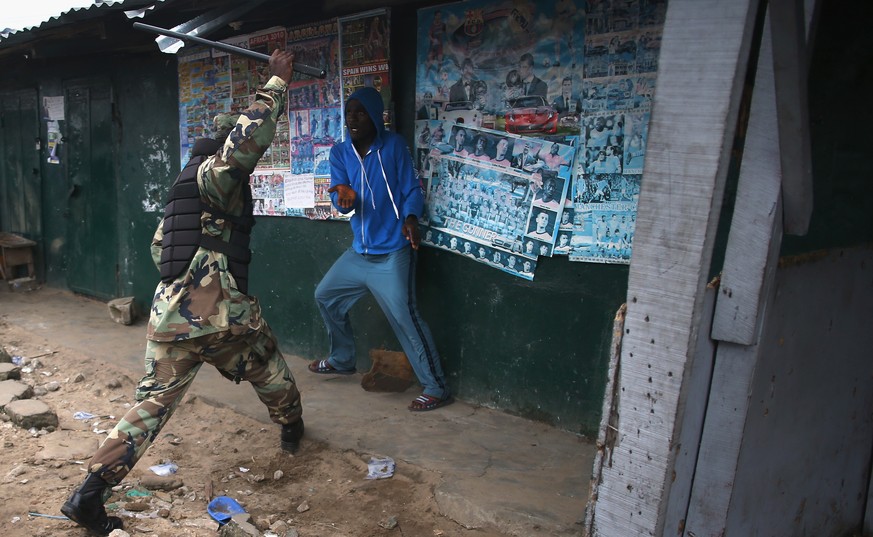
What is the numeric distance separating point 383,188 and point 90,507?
2489mm

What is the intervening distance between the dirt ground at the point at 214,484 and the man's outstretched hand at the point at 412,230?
1350 millimetres

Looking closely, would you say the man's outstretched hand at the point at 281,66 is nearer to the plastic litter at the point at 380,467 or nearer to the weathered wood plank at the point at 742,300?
the plastic litter at the point at 380,467

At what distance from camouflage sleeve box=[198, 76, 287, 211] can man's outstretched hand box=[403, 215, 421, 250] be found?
1.33 m

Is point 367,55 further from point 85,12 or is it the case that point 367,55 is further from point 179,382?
point 179,382

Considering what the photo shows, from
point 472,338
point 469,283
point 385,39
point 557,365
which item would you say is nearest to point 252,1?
point 385,39

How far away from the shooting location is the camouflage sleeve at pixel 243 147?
326cm

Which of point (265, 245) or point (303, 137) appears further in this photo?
point (265, 245)

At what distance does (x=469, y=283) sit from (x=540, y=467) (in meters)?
1.32

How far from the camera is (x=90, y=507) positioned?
3006 mm

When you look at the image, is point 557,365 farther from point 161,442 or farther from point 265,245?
point 265,245

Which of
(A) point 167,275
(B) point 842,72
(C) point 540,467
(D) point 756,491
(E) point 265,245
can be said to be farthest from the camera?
(E) point 265,245

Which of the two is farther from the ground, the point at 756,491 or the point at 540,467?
the point at 756,491

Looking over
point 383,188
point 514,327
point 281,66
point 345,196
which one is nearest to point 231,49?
point 281,66

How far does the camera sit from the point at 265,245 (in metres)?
6.02
